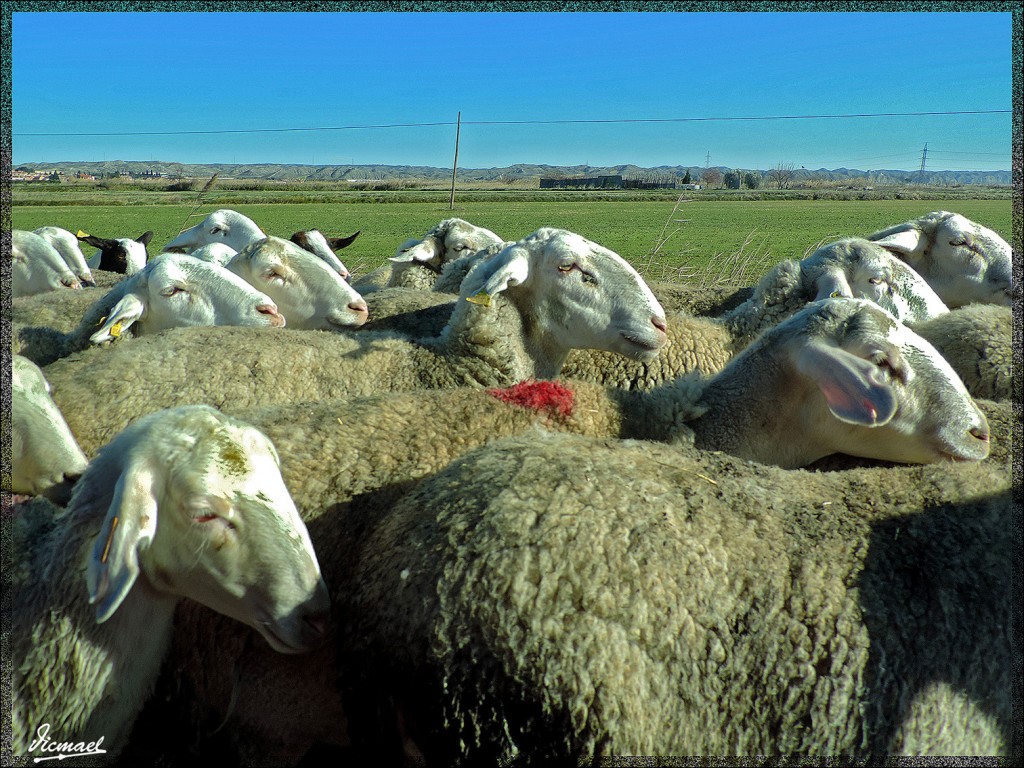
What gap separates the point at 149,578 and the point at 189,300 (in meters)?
2.89

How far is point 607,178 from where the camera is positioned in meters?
70.5

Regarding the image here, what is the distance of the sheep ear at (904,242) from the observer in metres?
5.87

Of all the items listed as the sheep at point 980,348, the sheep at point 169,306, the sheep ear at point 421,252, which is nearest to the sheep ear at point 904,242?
the sheep at point 980,348

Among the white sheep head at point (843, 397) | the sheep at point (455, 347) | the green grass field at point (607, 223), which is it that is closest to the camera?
the white sheep head at point (843, 397)

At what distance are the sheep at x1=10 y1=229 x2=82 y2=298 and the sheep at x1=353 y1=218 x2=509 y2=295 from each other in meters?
2.58

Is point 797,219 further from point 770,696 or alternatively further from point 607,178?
point 607,178

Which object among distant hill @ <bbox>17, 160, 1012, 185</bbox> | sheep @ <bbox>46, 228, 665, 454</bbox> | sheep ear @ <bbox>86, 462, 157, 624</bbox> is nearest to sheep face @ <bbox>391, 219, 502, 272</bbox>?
sheep @ <bbox>46, 228, 665, 454</bbox>

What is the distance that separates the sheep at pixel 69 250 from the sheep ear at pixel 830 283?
613 cm

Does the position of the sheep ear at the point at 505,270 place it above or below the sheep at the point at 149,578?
above

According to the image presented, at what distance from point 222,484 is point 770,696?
1440 mm

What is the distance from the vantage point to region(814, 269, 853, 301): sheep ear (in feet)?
16.1

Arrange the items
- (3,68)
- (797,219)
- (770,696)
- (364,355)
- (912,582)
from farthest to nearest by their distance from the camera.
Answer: (797,219) < (364,355) < (912,582) < (770,696) < (3,68)

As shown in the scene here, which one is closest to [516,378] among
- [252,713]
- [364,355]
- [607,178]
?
[364,355]

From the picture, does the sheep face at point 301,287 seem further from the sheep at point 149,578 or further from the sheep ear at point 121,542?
the sheep ear at point 121,542
